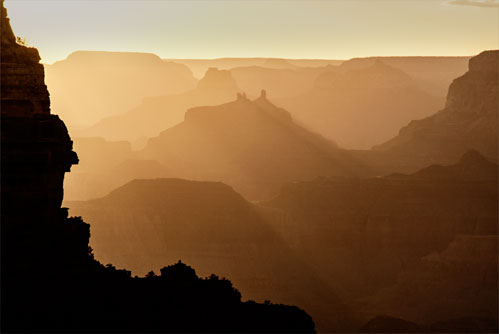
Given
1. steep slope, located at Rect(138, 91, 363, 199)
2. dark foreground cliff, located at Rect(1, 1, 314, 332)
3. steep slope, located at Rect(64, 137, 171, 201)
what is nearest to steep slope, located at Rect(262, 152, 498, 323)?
steep slope, located at Rect(138, 91, 363, 199)

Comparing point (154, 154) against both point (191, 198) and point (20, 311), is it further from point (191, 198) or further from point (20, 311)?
point (20, 311)

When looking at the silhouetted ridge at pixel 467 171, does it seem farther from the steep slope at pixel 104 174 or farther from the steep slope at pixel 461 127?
the steep slope at pixel 104 174

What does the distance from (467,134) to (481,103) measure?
1043 cm

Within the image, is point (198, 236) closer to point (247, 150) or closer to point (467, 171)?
point (467, 171)

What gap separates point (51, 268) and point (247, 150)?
13098 centimetres

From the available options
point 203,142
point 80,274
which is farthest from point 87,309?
point 203,142

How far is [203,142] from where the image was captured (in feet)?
532

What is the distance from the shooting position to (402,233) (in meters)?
94.3

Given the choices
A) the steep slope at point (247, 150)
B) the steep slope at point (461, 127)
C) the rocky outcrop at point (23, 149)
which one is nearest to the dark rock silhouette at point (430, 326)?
the rocky outcrop at point (23, 149)

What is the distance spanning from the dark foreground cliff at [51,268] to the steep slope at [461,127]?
4802 inches

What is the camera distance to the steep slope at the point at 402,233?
253ft

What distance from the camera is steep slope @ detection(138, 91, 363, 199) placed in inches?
5571

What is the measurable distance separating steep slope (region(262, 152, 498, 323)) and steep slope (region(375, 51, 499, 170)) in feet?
138

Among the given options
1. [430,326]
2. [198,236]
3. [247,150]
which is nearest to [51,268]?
[430,326]
